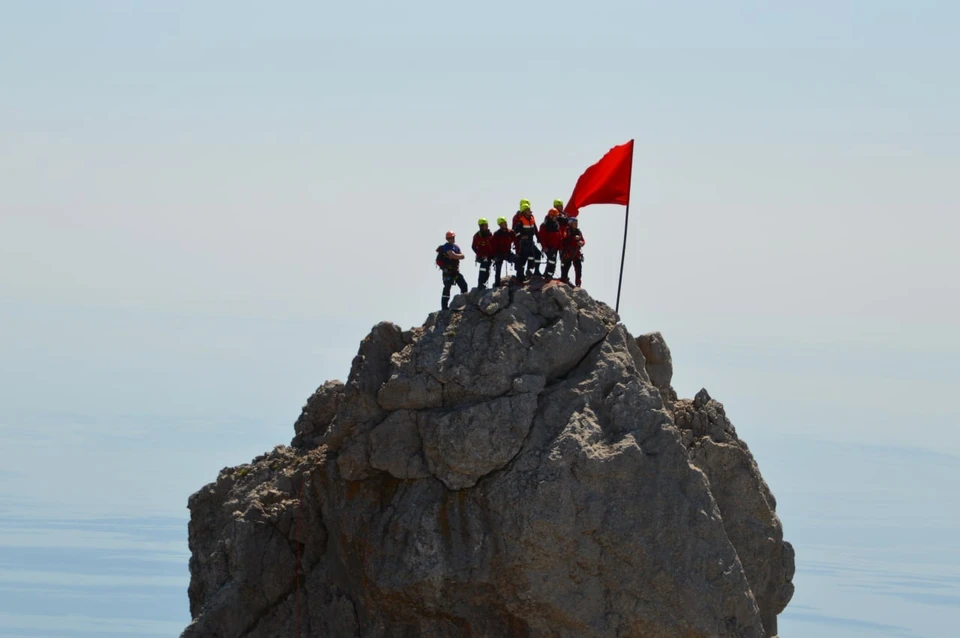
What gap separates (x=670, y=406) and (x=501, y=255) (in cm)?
536

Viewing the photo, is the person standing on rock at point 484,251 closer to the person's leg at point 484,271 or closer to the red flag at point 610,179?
the person's leg at point 484,271

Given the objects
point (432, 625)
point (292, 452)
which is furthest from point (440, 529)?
point (292, 452)

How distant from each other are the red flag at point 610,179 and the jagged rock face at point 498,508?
4190 millimetres

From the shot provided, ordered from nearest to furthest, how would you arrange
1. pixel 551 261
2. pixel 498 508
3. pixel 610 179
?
pixel 498 508
pixel 551 261
pixel 610 179

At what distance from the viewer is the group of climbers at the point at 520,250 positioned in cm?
4181

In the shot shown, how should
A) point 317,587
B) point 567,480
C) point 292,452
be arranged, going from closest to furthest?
point 567,480 < point 317,587 < point 292,452

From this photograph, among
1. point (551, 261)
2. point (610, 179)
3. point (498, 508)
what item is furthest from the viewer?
Result: point (610, 179)

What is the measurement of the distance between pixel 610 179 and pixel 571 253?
297 centimetres

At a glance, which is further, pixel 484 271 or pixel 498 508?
pixel 484 271

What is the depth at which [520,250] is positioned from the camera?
4184cm

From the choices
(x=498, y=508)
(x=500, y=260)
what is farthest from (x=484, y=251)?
(x=498, y=508)

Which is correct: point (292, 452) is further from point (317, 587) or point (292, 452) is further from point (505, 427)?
point (505, 427)

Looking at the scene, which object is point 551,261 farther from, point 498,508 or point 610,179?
point 498,508

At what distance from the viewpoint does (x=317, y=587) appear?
41.2m
